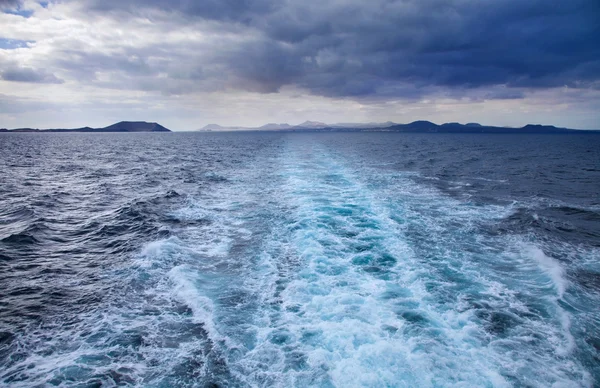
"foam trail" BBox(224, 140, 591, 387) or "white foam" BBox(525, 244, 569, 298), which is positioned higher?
"white foam" BBox(525, 244, 569, 298)

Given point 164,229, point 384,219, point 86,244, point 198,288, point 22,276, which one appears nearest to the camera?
point 198,288

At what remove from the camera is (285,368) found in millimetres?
6645

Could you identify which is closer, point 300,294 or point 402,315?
point 402,315

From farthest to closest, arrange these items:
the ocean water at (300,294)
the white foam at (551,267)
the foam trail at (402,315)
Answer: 1. the white foam at (551,267)
2. the ocean water at (300,294)
3. the foam trail at (402,315)

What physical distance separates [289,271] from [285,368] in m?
4.75

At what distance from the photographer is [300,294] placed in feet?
31.8

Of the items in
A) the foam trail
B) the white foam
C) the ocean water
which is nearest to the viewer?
the foam trail

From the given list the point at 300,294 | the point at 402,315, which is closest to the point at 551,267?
the point at 402,315

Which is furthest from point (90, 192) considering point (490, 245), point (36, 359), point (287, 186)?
point (490, 245)

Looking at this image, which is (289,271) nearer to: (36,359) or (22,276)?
(36,359)

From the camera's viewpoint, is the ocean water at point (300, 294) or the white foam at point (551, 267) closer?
the ocean water at point (300, 294)

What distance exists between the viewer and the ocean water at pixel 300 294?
21.8 feet

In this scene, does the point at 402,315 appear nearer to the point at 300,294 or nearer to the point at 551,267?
the point at 300,294

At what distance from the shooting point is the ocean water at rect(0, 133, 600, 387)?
6.65 m
